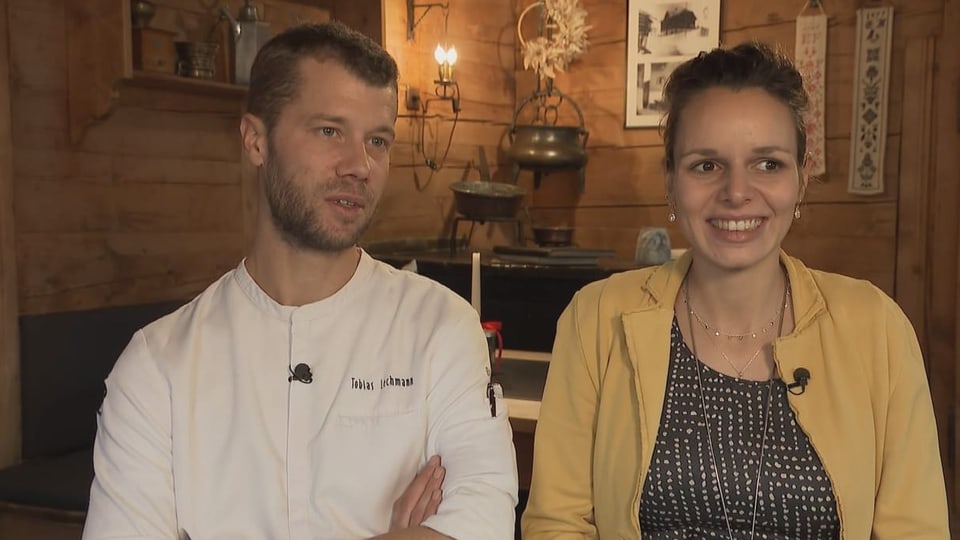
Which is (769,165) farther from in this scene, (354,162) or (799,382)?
(354,162)

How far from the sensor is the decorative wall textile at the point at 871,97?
172 inches

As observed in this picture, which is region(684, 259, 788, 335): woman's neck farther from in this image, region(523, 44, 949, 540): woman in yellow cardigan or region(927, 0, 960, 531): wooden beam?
region(927, 0, 960, 531): wooden beam

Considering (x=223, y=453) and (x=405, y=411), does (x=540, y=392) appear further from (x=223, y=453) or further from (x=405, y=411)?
(x=223, y=453)

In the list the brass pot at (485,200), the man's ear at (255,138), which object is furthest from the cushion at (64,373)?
the brass pot at (485,200)

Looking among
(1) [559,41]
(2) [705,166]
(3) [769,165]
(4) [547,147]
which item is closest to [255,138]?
(2) [705,166]

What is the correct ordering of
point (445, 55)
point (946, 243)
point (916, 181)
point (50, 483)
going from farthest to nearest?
point (445, 55) → point (916, 181) → point (946, 243) → point (50, 483)

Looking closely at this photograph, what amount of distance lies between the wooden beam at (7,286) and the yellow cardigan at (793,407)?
1.86 metres

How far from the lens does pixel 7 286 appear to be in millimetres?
2861

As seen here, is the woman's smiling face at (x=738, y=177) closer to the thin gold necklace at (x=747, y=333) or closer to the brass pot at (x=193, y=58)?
the thin gold necklace at (x=747, y=333)

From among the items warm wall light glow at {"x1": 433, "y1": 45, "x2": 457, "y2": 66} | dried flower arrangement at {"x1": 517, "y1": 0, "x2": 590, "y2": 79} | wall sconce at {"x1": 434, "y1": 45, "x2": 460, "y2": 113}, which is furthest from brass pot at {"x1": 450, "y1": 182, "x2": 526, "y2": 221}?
dried flower arrangement at {"x1": 517, "y1": 0, "x2": 590, "y2": 79}

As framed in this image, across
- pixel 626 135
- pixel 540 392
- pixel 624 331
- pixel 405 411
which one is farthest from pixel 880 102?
pixel 405 411

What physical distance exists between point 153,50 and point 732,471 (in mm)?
2369

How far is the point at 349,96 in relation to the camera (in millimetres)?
1629

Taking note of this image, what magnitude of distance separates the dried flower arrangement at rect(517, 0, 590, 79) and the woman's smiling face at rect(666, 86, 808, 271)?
3.58 m
